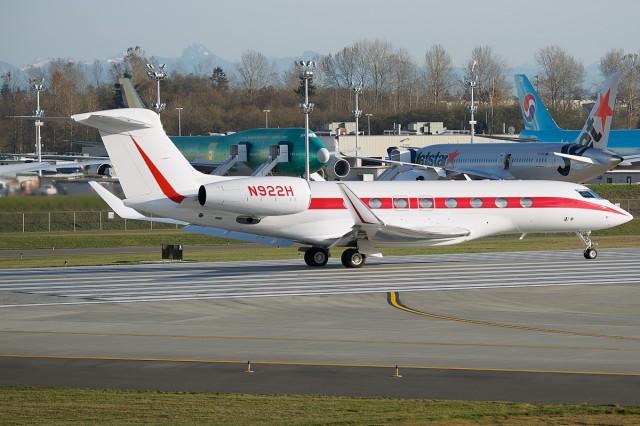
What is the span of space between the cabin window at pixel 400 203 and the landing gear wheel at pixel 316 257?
10.7 ft

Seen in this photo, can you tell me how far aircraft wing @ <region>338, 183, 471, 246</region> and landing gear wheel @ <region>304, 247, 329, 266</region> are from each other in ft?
6.26

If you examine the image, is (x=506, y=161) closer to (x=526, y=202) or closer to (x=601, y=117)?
(x=601, y=117)

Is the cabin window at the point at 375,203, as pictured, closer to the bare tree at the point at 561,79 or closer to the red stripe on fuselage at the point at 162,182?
the red stripe on fuselage at the point at 162,182

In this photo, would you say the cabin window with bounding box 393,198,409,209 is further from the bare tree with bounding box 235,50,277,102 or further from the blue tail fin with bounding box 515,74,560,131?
the bare tree with bounding box 235,50,277,102

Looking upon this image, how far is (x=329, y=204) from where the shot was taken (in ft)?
117

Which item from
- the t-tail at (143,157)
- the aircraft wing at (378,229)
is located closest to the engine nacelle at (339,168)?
the aircraft wing at (378,229)

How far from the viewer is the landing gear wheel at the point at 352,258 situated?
36438mm


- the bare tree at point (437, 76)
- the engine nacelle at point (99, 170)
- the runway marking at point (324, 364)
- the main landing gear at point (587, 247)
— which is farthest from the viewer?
the bare tree at point (437, 76)

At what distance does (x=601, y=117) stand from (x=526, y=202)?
1115 inches

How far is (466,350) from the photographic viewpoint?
19500 millimetres

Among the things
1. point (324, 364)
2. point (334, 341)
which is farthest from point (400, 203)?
point (324, 364)

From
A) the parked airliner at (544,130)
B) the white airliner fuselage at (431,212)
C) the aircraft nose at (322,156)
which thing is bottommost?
the white airliner fuselage at (431,212)

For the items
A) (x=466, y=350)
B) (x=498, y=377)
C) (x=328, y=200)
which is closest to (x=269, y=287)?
(x=328, y=200)

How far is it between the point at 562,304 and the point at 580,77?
500ft
